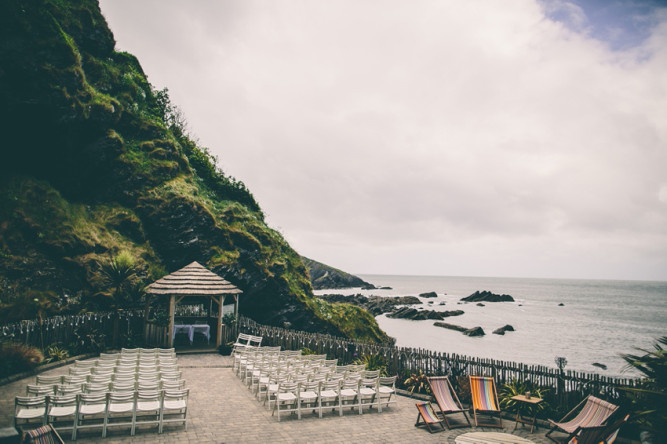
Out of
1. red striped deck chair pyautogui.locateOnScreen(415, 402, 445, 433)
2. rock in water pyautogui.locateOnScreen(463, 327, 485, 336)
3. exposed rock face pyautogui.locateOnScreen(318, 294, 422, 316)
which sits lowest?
rock in water pyautogui.locateOnScreen(463, 327, 485, 336)

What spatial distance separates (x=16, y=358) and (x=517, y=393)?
15364 millimetres

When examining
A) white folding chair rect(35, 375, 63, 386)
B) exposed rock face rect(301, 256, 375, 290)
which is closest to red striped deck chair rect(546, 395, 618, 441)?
white folding chair rect(35, 375, 63, 386)

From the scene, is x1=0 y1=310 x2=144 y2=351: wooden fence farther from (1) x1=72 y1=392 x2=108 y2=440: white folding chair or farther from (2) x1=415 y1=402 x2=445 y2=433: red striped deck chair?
(2) x1=415 y1=402 x2=445 y2=433: red striped deck chair

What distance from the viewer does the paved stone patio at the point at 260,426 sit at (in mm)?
7914

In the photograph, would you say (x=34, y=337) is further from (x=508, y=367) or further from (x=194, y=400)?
(x=508, y=367)

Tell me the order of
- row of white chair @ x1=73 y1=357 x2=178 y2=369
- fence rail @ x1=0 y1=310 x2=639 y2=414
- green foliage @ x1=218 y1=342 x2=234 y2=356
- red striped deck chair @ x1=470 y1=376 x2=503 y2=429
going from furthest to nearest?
green foliage @ x1=218 y1=342 x2=234 y2=356, fence rail @ x1=0 y1=310 x2=639 y2=414, row of white chair @ x1=73 y1=357 x2=178 y2=369, red striped deck chair @ x1=470 y1=376 x2=503 y2=429

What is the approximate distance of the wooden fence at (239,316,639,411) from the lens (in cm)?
1016

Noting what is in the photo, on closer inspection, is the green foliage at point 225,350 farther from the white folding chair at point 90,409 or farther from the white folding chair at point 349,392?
the white folding chair at point 90,409

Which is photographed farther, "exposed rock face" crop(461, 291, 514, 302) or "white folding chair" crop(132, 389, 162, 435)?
"exposed rock face" crop(461, 291, 514, 302)

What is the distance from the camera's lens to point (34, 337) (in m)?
14.0

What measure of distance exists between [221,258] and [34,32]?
606 inches

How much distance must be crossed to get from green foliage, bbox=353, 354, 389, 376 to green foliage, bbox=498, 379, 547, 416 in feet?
12.5

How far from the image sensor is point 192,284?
1758 centimetres

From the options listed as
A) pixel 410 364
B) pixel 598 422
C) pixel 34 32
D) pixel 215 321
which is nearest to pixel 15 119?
pixel 34 32
